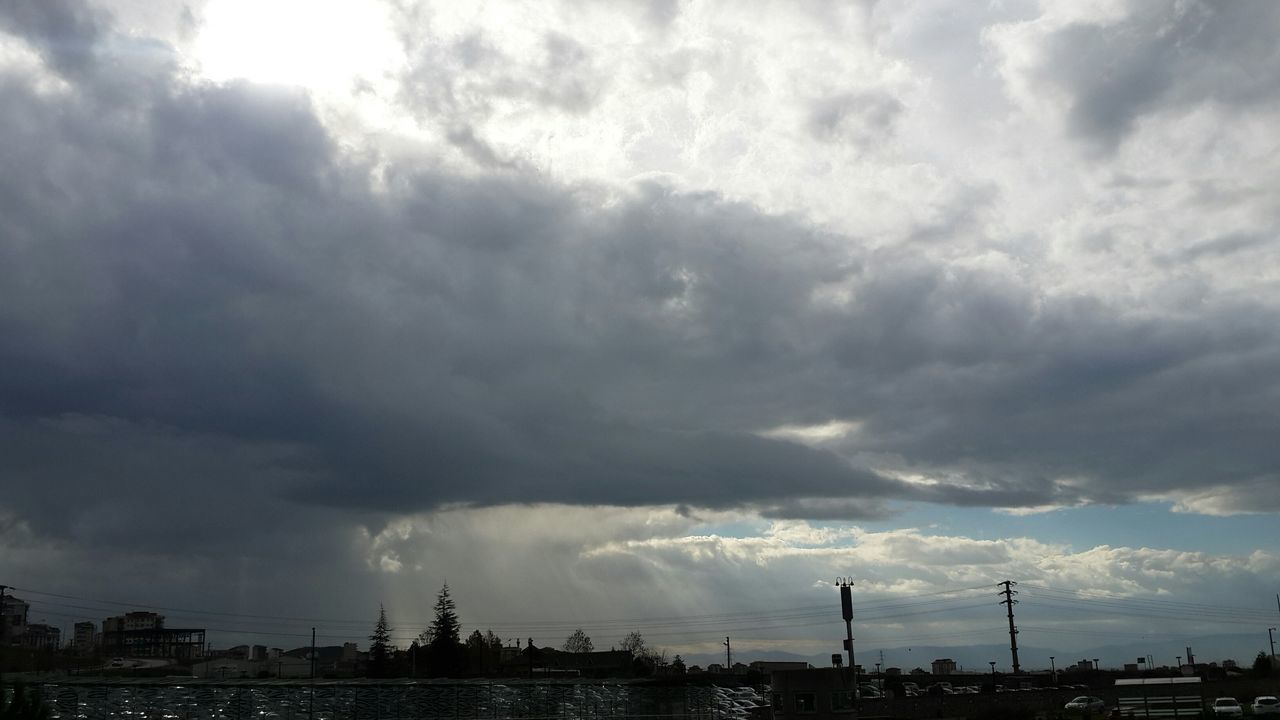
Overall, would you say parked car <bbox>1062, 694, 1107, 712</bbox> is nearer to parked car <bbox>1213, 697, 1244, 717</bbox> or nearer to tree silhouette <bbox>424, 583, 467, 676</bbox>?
parked car <bbox>1213, 697, 1244, 717</bbox>

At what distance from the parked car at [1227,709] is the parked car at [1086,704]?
12475 millimetres

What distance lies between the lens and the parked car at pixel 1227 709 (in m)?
79.2

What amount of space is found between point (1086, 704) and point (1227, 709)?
903 inches

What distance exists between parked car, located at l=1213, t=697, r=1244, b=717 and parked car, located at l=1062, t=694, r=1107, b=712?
12.5 m

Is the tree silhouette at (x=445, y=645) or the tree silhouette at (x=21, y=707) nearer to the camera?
the tree silhouette at (x=21, y=707)

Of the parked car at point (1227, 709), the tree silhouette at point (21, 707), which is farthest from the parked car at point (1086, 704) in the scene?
the tree silhouette at point (21, 707)

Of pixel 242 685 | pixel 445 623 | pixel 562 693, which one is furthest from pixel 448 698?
pixel 445 623

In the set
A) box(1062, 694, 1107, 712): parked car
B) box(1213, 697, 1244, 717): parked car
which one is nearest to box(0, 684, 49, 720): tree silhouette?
box(1213, 697, 1244, 717): parked car

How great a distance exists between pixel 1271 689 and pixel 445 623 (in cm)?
11980

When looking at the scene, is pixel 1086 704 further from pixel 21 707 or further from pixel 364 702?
pixel 21 707

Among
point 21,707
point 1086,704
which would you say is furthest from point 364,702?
point 1086,704

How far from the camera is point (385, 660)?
563 ft

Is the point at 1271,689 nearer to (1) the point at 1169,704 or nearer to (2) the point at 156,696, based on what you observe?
(1) the point at 1169,704

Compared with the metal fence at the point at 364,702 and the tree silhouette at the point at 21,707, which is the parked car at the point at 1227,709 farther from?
the tree silhouette at the point at 21,707
